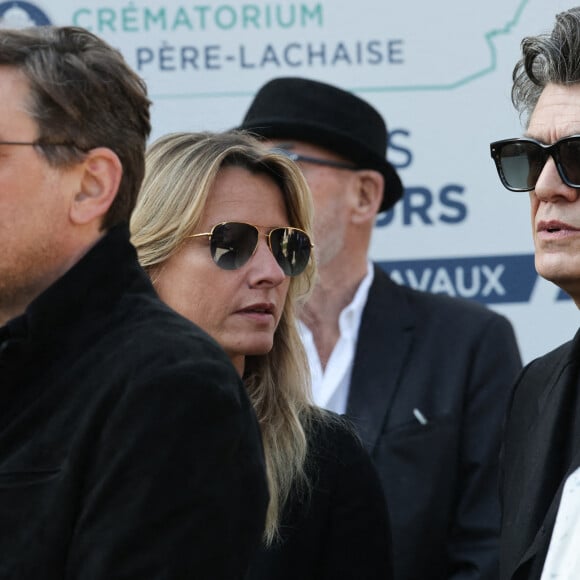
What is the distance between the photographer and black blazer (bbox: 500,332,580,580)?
260 cm

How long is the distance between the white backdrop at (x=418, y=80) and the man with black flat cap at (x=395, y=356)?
0.51 ft

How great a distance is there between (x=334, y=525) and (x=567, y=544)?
891mm

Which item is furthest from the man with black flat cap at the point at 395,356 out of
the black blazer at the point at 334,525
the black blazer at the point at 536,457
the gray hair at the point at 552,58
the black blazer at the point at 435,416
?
the gray hair at the point at 552,58

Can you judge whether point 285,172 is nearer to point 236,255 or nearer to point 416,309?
point 236,255

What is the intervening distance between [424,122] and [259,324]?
172 cm

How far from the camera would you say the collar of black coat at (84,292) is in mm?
1980

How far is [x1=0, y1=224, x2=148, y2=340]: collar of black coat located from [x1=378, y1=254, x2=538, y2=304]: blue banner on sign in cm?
262

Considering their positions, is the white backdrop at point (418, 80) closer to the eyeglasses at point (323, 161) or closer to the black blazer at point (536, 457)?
the eyeglasses at point (323, 161)

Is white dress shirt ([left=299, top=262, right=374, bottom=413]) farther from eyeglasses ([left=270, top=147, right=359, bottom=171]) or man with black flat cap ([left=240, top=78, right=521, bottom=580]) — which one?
eyeglasses ([left=270, top=147, right=359, bottom=171])

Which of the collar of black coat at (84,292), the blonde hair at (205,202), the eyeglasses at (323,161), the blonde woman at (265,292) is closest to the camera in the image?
the collar of black coat at (84,292)

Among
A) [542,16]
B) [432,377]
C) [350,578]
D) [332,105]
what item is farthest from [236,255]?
[542,16]

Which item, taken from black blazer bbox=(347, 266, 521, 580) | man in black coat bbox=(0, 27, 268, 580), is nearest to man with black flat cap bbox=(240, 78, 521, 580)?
black blazer bbox=(347, 266, 521, 580)

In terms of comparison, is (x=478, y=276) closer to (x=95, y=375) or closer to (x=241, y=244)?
(x=241, y=244)

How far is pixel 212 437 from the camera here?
1.88 meters
